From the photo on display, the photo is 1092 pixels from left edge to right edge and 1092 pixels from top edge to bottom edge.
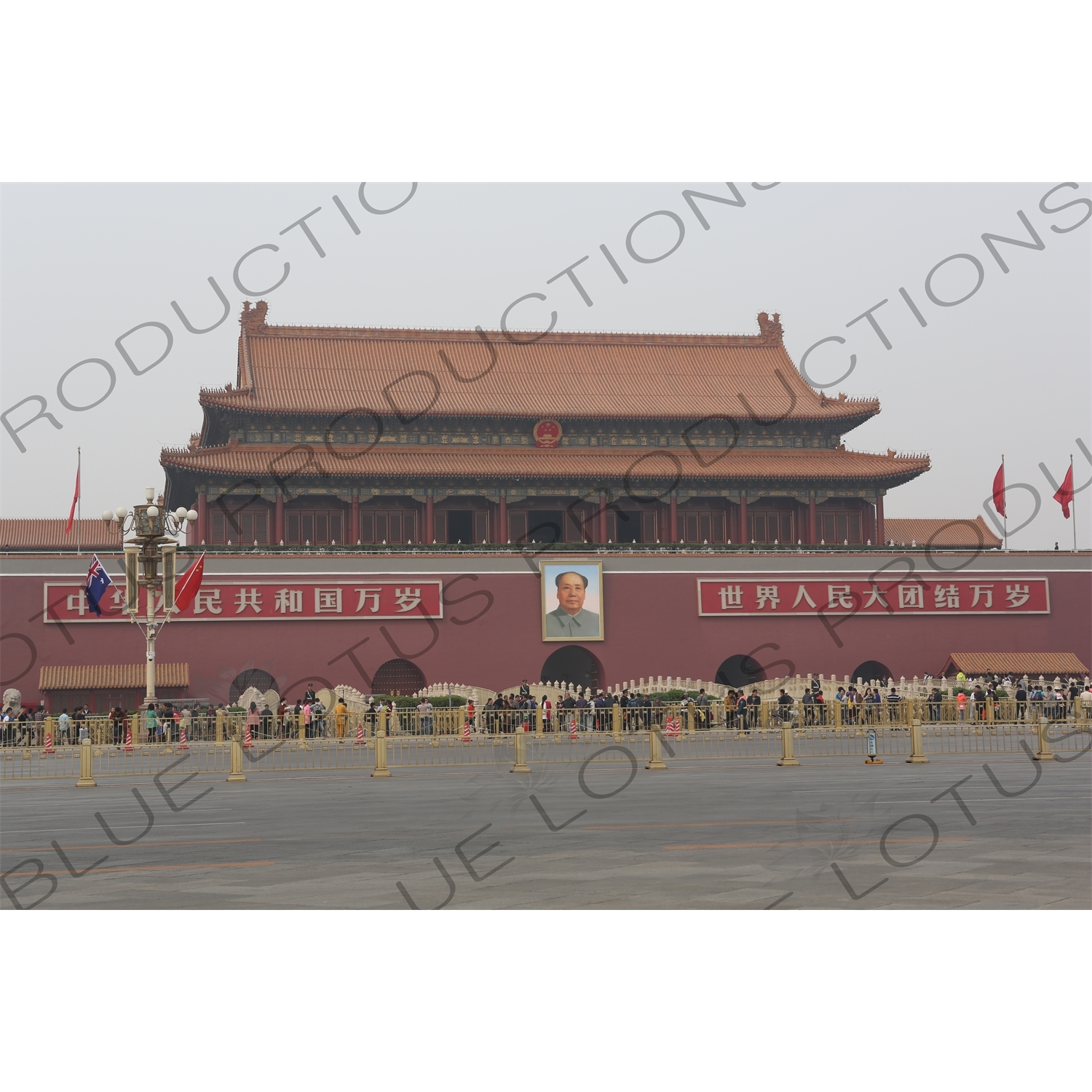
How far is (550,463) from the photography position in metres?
36.0

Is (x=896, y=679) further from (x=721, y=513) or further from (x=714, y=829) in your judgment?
(x=714, y=829)

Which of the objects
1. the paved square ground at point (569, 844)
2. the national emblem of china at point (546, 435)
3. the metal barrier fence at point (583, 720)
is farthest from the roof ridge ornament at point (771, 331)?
the paved square ground at point (569, 844)

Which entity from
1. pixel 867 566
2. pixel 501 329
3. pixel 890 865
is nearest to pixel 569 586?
pixel 867 566

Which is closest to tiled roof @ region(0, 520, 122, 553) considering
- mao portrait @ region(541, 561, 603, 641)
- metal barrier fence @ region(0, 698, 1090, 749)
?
mao portrait @ region(541, 561, 603, 641)

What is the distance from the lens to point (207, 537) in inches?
1345

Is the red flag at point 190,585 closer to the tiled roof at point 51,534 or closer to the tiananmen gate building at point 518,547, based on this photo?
the tiananmen gate building at point 518,547

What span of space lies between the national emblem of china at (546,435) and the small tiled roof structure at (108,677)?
12625 mm

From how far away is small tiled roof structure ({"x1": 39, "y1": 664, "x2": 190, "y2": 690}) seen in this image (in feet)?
95.2

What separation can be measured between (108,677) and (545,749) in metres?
12.3

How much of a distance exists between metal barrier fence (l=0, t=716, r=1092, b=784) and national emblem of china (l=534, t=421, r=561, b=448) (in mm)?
13878

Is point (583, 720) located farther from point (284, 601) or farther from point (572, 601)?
point (284, 601)

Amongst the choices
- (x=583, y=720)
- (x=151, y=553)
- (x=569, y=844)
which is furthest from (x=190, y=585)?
(x=569, y=844)

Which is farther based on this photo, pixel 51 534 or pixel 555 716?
pixel 51 534

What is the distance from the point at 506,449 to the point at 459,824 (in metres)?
25.7
